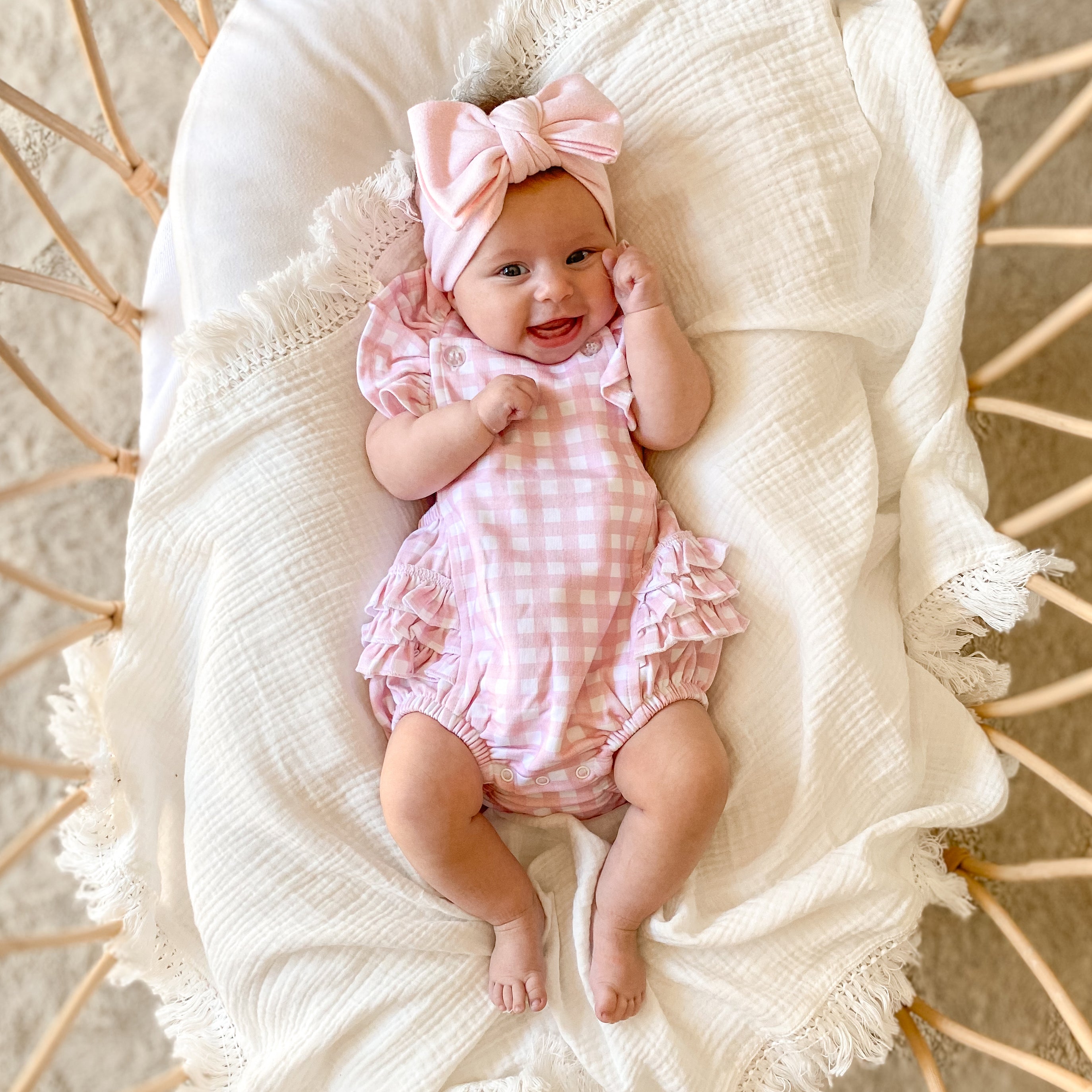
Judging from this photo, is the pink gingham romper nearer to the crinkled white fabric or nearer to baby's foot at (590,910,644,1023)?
baby's foot at (590,910,644,1023)

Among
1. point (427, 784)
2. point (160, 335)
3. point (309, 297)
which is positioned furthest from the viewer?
point (160, 335)

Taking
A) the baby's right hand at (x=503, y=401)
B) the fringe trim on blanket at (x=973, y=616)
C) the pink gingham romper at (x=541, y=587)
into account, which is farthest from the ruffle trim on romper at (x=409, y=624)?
the fringe trim on blanket at (x=973, y=616)

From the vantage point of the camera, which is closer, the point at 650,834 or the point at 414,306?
the point at 650,834

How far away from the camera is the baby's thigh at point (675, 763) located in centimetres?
86

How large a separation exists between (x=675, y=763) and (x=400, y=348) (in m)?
0.45

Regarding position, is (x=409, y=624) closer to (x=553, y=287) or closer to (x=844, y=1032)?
(x=553, y=287)

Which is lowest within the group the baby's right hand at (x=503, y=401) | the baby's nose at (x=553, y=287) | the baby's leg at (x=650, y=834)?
the baby's leg at (x=650, y=834)

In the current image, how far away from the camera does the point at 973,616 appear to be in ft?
3.21

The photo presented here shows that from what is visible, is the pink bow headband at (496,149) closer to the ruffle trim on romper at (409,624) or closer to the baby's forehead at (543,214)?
the baby's forehead at (543,214)

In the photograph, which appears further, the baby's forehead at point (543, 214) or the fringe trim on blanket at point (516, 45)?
the fringe trim on blanket at point (516, 45)

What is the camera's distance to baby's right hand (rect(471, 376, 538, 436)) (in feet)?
2.94

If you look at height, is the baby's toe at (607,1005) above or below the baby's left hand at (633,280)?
below

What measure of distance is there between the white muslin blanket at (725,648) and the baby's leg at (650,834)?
0.03m

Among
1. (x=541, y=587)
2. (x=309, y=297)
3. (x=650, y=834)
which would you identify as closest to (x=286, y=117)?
(x=309, y=297)
